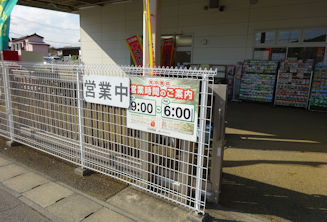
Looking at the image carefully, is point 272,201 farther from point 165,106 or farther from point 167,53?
point 167,53

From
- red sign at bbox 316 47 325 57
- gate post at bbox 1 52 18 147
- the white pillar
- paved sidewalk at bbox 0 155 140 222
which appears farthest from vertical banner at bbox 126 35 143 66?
red sign at bbox 316 47 325 57

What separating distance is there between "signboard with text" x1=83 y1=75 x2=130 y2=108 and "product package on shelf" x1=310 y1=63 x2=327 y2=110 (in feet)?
24.4

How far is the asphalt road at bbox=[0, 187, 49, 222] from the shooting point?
2.25 m

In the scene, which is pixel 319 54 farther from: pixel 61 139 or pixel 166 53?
pixel 61 139

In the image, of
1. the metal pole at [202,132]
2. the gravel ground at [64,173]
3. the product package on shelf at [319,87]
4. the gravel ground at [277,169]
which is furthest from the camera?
the product package on shelf at [319,87]

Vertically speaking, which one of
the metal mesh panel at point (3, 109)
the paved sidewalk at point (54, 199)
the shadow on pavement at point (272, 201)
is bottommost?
the paved sidewalk at point (54, 199)

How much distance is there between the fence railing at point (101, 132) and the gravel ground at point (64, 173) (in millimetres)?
117

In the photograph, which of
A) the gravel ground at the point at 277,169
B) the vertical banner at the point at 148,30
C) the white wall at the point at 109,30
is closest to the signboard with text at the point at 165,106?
the gravel ground at the point at 277,169

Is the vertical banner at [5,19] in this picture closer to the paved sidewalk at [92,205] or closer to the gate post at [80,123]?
the gate post at [80,123]

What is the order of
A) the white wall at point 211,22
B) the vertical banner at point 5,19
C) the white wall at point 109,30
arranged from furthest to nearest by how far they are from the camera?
the white wall at point 109,30
the white wall at point 211,22
the vertical banner at point 5,19

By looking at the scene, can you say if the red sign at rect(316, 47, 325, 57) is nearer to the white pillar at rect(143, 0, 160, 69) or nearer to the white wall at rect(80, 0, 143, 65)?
the white pillar at rect(143, 0, 160, 69)

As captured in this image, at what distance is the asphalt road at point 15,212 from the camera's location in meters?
2.25

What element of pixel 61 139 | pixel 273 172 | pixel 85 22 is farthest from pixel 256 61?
pixel 85 22

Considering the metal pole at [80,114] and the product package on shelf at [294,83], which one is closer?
the metal pole at [80,114]
